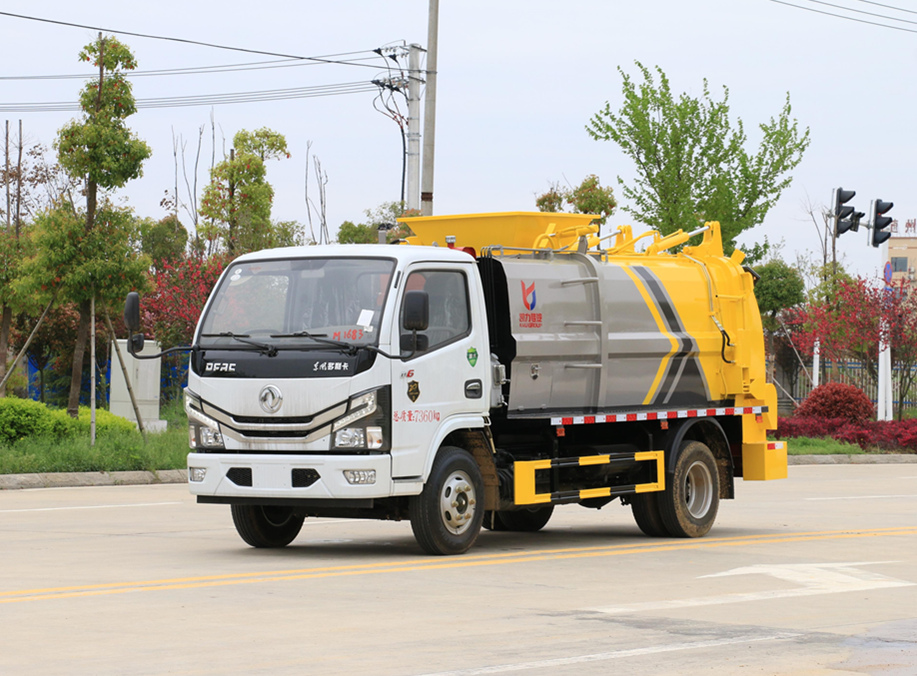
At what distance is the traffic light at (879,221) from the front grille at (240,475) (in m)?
22.2

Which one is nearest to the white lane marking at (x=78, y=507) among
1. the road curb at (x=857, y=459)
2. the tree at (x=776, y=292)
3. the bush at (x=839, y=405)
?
the road curb at (x=857, y=459)

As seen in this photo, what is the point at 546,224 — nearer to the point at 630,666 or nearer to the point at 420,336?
the point at 420,336

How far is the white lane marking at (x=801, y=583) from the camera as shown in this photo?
950 centimetres

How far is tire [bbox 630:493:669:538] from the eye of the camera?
14258 mm

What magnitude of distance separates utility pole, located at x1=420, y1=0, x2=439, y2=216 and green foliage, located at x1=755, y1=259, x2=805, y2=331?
31367 millimetres

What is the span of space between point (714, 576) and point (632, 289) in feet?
12.0

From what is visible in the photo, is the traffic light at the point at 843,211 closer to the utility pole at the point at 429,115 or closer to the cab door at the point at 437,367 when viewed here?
the utility pole at the point at 429,115

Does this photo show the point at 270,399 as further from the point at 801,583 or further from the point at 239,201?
the point at 239,201

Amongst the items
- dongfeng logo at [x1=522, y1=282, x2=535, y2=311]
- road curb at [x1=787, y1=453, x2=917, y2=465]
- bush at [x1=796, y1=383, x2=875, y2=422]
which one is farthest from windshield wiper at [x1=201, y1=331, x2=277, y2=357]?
bush at [x1=796, y1=383, x2=875, y2=422]

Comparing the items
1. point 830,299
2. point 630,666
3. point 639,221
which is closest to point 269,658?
point 630,666

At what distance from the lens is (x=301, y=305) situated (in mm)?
11789

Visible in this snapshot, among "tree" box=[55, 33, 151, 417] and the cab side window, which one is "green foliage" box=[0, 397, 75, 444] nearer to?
"tree" box=[55, 33, 151, 417]

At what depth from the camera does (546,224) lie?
44.6 ft

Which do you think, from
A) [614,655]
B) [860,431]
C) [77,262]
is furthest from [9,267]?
[614,655]
